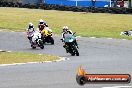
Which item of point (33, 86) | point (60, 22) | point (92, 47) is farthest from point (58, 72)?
point (60, 22)

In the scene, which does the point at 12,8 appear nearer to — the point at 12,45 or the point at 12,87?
the point at 12,45

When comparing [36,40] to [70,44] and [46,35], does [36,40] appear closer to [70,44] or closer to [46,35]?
[46,35]

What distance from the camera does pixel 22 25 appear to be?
48.2 metres

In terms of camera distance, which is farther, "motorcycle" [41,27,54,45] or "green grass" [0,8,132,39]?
"green grass" [0,8,132,39]

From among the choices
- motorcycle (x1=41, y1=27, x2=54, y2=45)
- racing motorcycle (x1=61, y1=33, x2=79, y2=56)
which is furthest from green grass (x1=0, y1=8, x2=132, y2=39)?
racing motorcycle (x1=61, y1=33, x2=79, y2=56)

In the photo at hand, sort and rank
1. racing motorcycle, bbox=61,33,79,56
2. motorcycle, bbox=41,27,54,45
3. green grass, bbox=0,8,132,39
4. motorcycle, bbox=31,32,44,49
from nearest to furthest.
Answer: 1. racing motorcycle, bbox=61,33,79,56
2. motorcycle, bbox=31,32,44,49
3. motorcycle, bbox=41,27,54,45
4. green grass, bbox=0,8,132,39

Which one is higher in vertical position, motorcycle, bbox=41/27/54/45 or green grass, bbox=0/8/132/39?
motorcycle, bbox=41/27/54/45

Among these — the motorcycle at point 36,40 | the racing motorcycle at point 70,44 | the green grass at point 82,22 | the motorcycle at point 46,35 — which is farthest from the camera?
the green grass at point 82,22

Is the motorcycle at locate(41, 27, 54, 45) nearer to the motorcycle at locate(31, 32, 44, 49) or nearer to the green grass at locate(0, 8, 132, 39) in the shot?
the motorcycle at locate(31, 32, 44, 49)

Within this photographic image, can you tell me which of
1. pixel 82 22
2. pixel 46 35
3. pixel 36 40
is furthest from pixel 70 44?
pixel 82 22

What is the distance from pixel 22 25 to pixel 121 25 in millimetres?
9835

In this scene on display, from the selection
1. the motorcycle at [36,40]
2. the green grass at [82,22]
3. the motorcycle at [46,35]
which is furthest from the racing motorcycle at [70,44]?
the green grass at [82,22]

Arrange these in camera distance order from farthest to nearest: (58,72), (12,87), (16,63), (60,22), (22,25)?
(60,22)
(22,25)
(16,63)
(58,72)
(12,87)

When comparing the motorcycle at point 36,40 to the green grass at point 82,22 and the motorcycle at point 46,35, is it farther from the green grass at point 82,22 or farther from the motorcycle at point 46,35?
the green grass at point 82,22
